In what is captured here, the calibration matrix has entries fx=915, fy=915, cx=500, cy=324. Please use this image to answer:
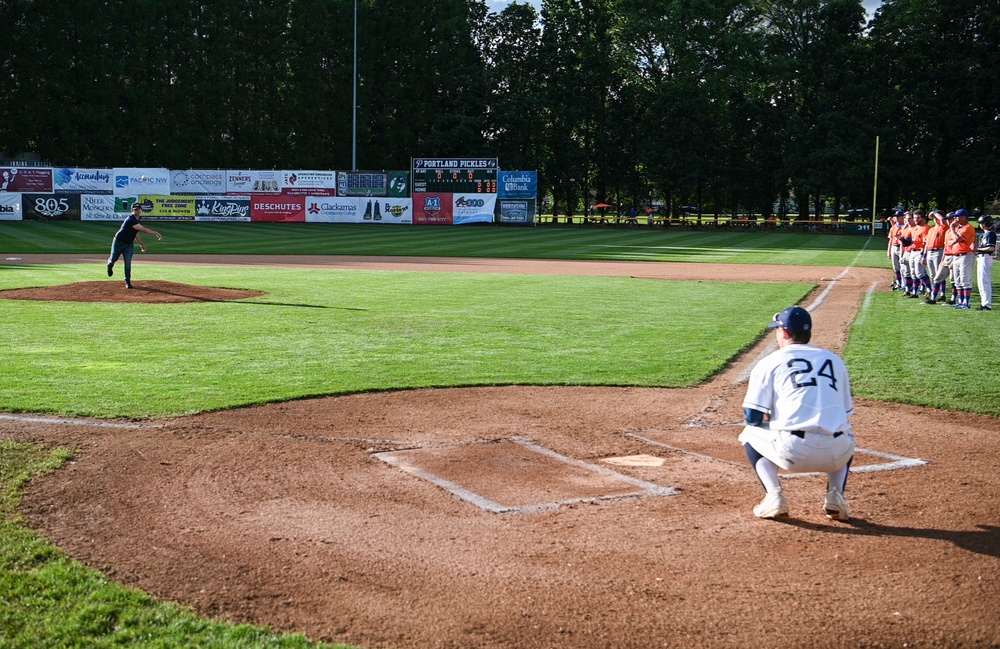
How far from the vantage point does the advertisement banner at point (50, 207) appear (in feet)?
166

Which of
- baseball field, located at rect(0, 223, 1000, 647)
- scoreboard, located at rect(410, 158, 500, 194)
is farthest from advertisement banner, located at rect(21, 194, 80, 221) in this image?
baseball field, located at rect(0, 223, 1000, 647)

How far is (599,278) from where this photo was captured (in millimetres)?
25547

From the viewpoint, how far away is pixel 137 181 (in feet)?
172

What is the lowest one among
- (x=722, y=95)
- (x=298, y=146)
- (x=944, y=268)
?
(x=944, y=268)

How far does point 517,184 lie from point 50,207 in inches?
1047

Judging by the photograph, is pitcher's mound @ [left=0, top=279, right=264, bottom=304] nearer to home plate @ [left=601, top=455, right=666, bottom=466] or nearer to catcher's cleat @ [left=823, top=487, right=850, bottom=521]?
home plate @ [left=601, top=455, right=666, bottom=466]

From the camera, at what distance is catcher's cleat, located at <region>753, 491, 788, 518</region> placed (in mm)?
6141

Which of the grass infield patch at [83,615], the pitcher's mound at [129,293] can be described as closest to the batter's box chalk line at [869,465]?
the grass infield patch at [83,615]

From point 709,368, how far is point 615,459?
4.31m

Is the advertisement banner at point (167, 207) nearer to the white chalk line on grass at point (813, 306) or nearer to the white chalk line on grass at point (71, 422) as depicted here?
the white chalk line on grass at point (813, 306)

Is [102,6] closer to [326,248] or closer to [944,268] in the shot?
[326,248]

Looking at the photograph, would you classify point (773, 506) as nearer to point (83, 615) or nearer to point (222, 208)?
point (83, 615)

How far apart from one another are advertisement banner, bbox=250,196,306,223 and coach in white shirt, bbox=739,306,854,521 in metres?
50.6

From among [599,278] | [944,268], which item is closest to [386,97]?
[599,278]
